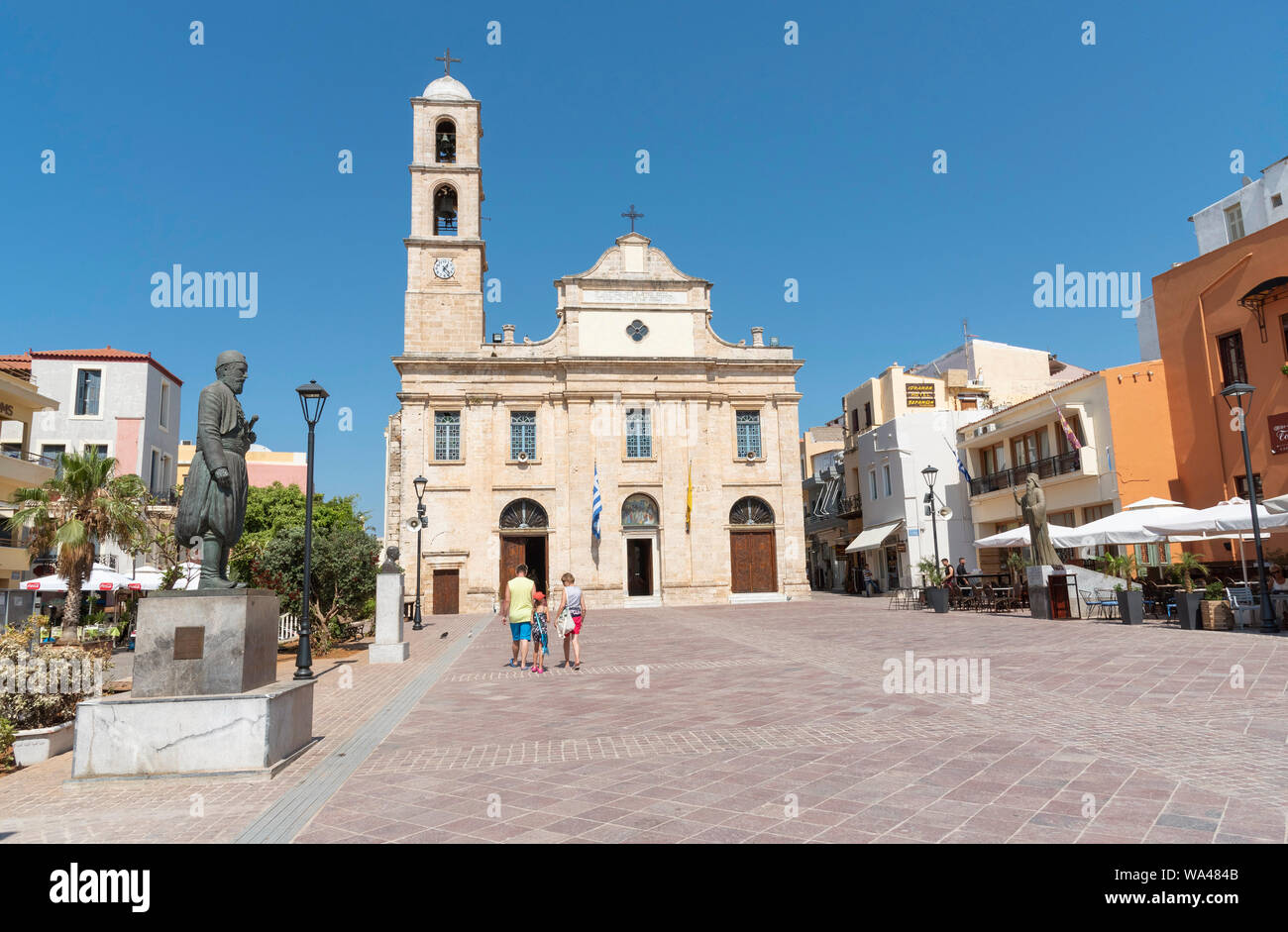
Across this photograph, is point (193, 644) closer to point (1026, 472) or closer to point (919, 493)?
point (1026, 472)

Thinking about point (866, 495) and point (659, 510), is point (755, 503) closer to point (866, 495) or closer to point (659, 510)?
point (659, 510)

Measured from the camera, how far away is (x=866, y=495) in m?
40.5

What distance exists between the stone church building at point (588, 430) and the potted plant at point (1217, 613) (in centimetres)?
2051

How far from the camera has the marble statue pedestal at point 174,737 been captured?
Result: 5719mm

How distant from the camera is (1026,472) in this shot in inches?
1209

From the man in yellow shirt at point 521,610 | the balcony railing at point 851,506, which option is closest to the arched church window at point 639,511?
the balcony railing at point 851,506

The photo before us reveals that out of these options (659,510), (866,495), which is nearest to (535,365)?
(659,510)

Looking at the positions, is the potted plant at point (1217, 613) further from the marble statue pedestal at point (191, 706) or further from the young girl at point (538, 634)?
the marble statue pedestal at point (191, 706)

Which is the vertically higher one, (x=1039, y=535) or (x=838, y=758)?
(x=1039, y=535)

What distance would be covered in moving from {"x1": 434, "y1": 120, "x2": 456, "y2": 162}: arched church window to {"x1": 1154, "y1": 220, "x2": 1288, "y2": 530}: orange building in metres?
29.3

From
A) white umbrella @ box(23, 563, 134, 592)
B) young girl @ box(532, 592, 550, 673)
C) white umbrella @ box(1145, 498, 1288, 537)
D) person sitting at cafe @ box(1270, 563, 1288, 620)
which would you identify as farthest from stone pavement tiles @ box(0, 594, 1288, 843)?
white umbrella @ box(23, 563, 134, 592)

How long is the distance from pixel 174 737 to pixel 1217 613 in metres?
16.7

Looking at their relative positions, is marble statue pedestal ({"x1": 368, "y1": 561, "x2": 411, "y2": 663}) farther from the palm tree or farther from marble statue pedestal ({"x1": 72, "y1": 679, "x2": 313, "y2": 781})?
the palm tree

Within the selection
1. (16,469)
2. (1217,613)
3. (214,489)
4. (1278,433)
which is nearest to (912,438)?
(1278,433)
